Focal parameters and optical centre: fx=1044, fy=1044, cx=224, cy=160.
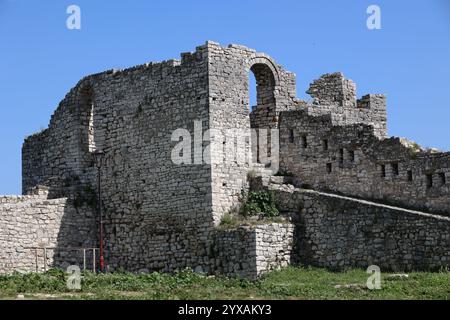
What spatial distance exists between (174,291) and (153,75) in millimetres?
10047

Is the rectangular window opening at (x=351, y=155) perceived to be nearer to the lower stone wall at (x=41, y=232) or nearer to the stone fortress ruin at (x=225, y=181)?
the stone fortress ruin at (x=225, y=181)

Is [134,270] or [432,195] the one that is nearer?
[432,195]

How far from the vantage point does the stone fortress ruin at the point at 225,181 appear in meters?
28.4

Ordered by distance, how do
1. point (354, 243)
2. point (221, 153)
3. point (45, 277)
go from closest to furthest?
1. point (45, 277)
2. point (354, 243)
3. point (221, 153)

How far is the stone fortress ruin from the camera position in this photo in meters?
28.4

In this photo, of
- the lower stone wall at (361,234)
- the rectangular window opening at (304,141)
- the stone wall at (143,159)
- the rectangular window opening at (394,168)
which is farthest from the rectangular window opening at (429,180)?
the stone wall at (143,159)

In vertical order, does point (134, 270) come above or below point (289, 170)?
below

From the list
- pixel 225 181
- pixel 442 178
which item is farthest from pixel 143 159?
pixel 442 178

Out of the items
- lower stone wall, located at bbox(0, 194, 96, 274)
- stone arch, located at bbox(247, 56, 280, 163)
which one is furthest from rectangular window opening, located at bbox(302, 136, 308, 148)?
lower stone wall, located at bbox(0, 194, 96, 274)

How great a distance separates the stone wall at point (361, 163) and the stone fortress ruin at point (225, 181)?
0.03m

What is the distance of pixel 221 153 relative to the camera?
30.1 metres

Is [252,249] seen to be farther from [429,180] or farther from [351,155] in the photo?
[429,180]
